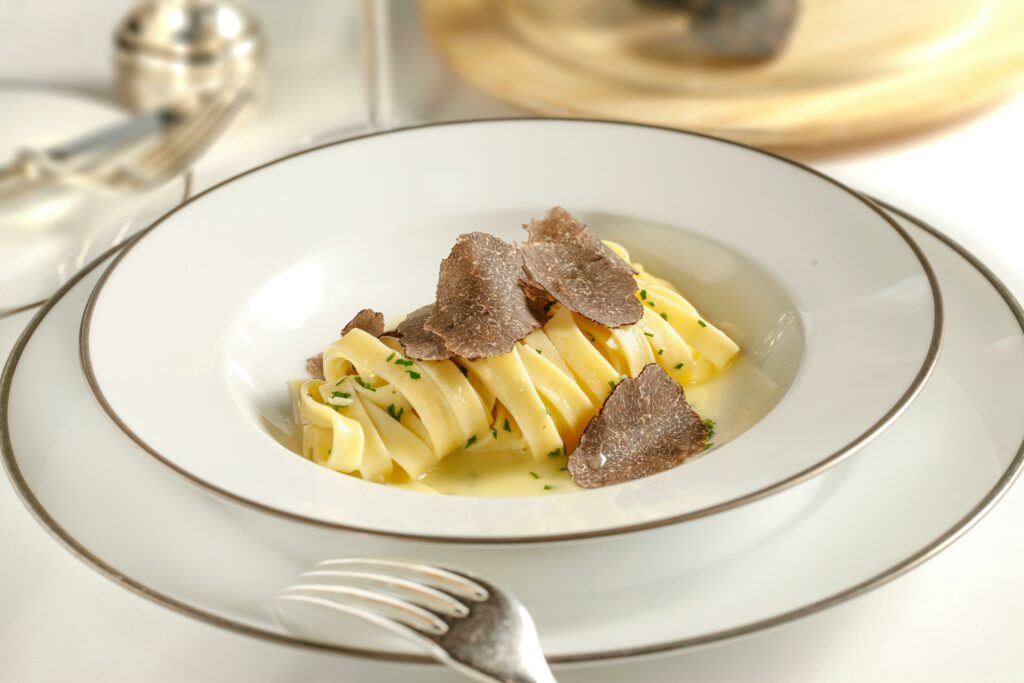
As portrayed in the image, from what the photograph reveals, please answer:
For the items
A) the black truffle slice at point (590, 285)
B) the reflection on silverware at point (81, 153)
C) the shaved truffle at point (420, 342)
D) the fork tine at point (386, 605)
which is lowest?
the reflection on silverware at point (81, 153)

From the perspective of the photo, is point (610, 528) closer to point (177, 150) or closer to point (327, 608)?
point (327, 608)

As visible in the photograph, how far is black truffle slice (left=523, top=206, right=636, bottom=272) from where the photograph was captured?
2688mm

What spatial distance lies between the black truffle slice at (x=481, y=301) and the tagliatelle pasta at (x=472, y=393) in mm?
64

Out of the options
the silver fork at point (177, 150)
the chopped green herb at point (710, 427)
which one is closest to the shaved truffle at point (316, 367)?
the chopped green herb at point (710, 427)

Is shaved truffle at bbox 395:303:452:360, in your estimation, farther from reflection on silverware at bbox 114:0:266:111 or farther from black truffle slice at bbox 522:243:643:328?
reflection on silverware at bbox 114:0:266:111

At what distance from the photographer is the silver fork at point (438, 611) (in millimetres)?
1666

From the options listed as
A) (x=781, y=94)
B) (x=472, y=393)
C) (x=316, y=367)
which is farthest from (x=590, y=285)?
(x=781, y=94)

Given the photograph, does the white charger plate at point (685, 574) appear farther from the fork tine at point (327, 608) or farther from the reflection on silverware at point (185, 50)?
the reflection on silverware at point (185, 50)

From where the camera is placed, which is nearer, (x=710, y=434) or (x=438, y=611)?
(x=438, y=611)

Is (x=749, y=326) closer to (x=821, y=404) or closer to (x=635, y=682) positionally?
(x=821, y=404)

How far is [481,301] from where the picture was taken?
244cm

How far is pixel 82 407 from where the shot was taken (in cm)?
236

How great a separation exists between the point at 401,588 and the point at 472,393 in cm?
A: 81

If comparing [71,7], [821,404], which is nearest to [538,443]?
[821,404]
